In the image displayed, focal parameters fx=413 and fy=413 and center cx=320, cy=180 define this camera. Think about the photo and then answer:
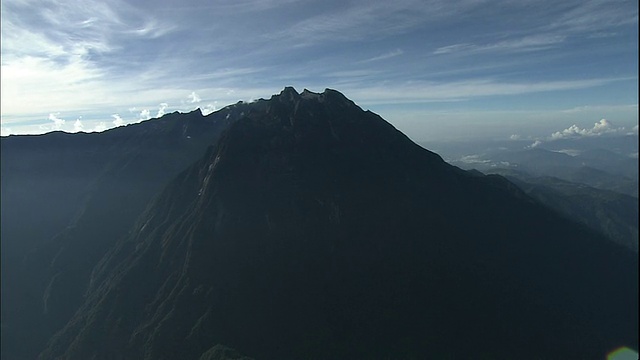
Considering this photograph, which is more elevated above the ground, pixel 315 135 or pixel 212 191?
pixel 315 135

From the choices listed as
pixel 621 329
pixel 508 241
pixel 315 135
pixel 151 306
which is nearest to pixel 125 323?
pixel 151 306

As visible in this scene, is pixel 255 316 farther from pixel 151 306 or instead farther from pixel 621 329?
pixel 621 329

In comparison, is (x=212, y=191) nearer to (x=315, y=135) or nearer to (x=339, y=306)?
(x=315, y=135)

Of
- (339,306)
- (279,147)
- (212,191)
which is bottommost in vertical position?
(339,306)

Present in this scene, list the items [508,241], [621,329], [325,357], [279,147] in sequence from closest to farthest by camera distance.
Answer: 1. [325,357]
2. [621,329]
3. [508,241]
4. [279,147]

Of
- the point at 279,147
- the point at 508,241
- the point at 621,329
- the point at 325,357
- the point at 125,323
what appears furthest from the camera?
the point at 279,147

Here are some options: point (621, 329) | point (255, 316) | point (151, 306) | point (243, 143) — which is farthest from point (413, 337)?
point (243, 143)

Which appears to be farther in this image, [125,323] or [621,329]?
[125,323]
